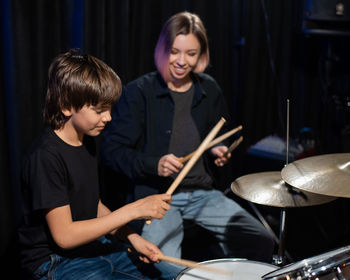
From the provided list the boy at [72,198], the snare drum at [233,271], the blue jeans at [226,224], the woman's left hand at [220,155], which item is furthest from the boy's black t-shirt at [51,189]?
the woman's left hand at [220,155]

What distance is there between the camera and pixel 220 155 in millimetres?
1985

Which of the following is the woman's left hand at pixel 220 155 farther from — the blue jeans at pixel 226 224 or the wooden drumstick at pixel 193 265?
the wooden drumstick at pixel 193 265

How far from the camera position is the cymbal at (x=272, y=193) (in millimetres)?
1449

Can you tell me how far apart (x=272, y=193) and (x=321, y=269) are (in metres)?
0.40

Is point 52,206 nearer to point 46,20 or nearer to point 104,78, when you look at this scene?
point 104,78

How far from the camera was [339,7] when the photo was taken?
288cm

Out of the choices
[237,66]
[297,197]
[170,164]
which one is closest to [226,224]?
[170,164]

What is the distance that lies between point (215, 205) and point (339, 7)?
171 cm

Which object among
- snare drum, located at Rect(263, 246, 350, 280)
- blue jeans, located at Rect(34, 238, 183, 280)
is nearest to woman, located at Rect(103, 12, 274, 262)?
blue jeans, located at Rect(34, 238, 183, 280)

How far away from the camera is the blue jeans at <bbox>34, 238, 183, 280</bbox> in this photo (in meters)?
1.36

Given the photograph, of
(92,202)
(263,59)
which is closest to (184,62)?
(92,202)

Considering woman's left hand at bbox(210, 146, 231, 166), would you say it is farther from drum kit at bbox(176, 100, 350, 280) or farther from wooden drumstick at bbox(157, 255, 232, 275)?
wooden drumstick at bbox(157, 255, 232, 275)

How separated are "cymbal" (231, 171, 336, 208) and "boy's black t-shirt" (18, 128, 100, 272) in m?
0.50

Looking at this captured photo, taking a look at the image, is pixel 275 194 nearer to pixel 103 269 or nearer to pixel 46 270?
pixel 103 269
